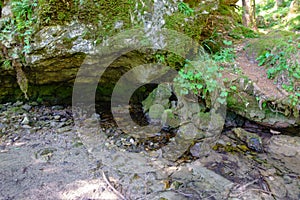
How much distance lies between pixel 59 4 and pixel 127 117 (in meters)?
2.19

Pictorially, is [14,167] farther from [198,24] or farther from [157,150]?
[198,24]

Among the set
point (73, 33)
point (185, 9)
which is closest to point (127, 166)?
point (73, 33)

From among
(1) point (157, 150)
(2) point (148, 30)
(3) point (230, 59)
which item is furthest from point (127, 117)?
(3) point (230, 59)

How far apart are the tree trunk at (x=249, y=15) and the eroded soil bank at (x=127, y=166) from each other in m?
3.60

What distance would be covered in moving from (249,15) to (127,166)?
5.52 metres

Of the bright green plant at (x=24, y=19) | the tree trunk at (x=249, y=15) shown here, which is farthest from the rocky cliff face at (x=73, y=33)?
the tree trunk at (x=249, y=15)

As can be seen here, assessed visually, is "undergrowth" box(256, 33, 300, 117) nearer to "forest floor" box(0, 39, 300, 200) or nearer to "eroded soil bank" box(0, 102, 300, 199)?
"forest floor" box(0, 39, 300, 200)

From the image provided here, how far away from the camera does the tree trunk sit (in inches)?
232

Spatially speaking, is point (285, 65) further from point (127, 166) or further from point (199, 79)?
point (127, 166)

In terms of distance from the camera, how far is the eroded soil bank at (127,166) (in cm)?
237

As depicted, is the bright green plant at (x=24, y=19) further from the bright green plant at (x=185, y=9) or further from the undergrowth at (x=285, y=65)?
the undergrowth at (x=285, y=65)

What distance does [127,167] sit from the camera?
2.78m

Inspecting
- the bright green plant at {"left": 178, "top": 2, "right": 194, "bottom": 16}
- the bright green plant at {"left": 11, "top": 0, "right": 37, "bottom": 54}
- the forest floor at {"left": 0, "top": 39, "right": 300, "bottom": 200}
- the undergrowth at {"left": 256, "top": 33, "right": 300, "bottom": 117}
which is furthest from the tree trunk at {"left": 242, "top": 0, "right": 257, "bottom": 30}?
the bright green plant at {"left": 11, "top": 0, "right": 37, "bottom": 54}

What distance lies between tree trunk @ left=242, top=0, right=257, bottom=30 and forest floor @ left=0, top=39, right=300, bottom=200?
9.34 feet
